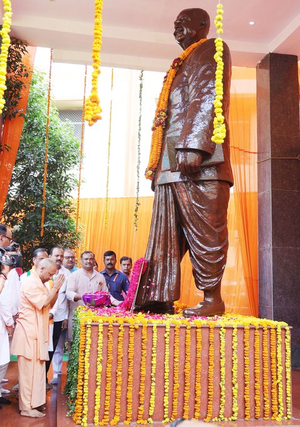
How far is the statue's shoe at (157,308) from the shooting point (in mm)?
3602

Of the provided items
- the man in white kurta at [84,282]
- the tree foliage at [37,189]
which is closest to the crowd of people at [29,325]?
the man in white kurta at [84,282]

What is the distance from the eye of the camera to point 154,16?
6.11 m

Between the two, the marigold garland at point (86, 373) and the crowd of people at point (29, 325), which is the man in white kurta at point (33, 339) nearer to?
the crowd of people at point (29, 325)

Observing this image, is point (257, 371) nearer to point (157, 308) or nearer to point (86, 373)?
point (157, 308)

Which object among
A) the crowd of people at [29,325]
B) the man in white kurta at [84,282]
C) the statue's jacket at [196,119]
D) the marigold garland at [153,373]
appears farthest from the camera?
the man in white kurta at [84,282]

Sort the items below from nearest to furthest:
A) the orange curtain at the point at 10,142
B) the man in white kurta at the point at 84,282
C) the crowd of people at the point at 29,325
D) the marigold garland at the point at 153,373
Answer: the marigold garland at the point at 153,373 < the crowd of people at the point at 29,325 < the man in white kurta at the point at 84,282 < the orange curtain at the point at 10,142

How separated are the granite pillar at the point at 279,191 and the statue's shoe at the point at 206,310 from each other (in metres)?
2.79

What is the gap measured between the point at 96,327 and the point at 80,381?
33 centimetres

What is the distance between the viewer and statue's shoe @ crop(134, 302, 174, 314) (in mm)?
3602

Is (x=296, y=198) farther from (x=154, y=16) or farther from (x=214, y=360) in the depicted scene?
(x=214, y=360)

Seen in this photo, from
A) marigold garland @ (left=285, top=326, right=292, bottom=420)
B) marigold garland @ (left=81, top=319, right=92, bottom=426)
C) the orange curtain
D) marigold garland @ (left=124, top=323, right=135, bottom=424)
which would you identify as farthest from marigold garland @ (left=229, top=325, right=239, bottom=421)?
the orange curtain

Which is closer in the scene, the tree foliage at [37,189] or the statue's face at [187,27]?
the statue's face at [187,27]

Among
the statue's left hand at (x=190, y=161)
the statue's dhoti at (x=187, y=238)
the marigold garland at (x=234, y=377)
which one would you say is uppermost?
the statue's left hand at (x=190, y=161)

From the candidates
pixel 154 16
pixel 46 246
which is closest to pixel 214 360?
pixel 154 16
